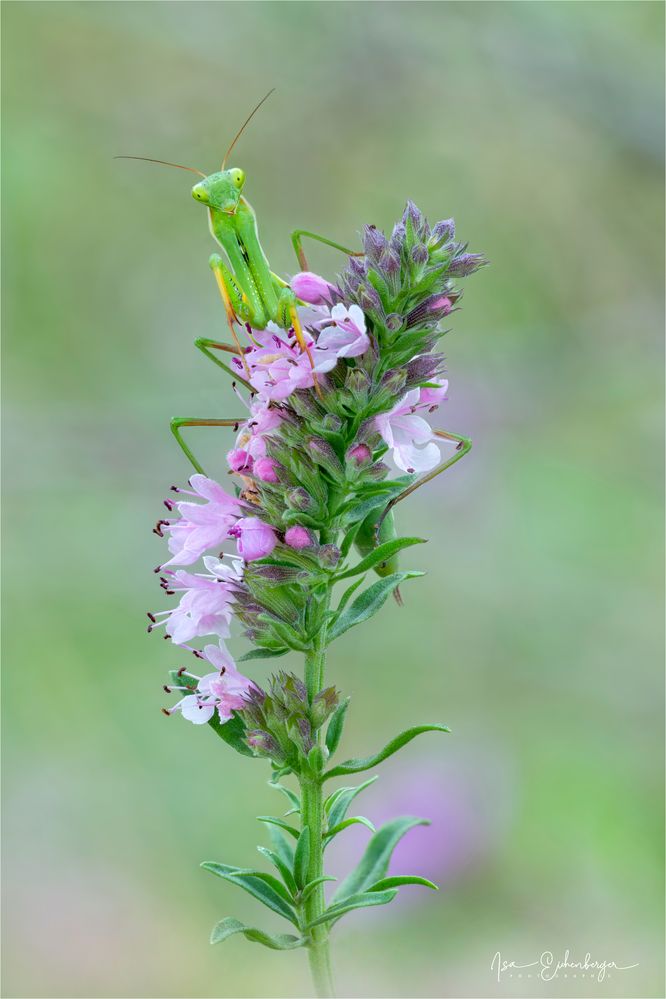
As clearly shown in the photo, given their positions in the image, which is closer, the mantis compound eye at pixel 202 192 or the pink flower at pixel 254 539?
the pink flower at pixel 254 539

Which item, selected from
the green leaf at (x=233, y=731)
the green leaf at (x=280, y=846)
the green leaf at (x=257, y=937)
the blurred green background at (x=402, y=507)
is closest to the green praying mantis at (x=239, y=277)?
the green leaf at (x=233, y=731)

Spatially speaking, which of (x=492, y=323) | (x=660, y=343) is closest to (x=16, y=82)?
(x=492, y=323)

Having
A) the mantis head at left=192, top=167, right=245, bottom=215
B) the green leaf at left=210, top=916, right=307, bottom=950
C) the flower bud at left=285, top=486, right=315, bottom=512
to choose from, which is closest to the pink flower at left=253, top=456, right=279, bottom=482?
the flower bud at left=285, top=486, right=315, bottom=512

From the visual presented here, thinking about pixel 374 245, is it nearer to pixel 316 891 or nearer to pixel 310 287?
pixel 310 287

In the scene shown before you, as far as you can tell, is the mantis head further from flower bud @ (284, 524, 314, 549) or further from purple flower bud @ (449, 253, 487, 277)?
flower bud @ (284, 524, 314, 549)

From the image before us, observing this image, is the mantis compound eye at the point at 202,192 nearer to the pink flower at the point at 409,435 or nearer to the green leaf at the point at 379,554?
the pink flower at the point at 409,435

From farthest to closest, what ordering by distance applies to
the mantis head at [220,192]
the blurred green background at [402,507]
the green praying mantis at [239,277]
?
1. the blurred green background at [402,507]
2. the mantis head at [220,192]
3. the green praying mantis at [239,277]
